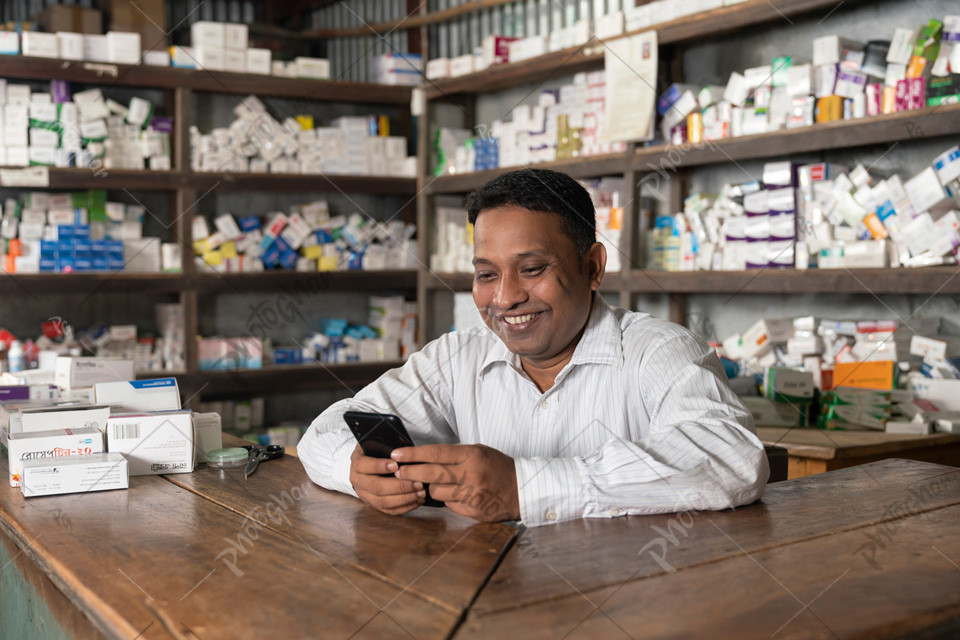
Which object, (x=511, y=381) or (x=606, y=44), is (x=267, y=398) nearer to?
(x=606, y=44)

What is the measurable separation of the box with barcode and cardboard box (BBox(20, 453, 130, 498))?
3.5 inches

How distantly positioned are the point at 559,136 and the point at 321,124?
5.71 feet

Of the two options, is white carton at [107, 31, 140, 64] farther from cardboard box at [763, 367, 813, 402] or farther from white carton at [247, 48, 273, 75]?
cardboard box at [763, 367, 813, 402]

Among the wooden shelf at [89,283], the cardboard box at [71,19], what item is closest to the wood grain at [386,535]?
the wooden shelf at [89,283]

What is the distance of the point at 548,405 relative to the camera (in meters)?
1.98

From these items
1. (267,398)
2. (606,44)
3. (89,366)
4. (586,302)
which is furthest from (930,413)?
(267,398)

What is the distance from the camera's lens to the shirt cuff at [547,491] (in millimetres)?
1493

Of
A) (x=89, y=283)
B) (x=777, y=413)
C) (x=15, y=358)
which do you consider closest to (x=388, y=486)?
(x=777, y=413)

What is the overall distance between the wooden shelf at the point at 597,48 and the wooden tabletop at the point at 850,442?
1.53 m

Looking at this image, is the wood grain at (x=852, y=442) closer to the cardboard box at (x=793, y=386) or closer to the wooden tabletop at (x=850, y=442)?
the wooden tabletop at (x=850, y=442)

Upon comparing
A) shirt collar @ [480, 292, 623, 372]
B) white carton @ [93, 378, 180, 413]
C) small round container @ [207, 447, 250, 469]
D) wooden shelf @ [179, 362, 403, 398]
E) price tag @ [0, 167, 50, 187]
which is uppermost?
price tag @ [0, 167, 50, 187]

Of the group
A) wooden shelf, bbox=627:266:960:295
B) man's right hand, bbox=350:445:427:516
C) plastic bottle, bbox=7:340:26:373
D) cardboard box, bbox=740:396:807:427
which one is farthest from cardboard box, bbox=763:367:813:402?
plastic bottle, bbox=7:340:26:373

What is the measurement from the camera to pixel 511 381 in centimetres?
205

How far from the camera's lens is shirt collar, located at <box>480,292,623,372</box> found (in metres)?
1.93
